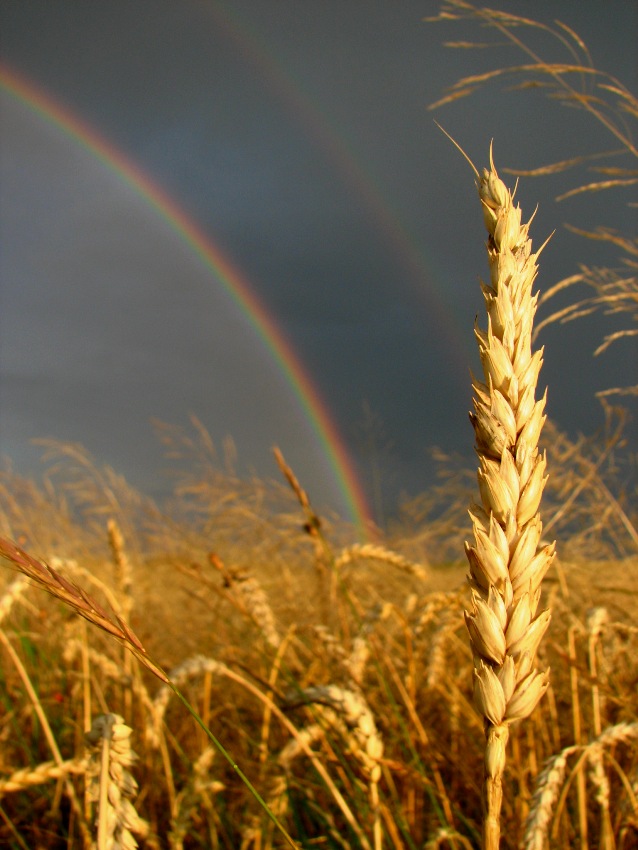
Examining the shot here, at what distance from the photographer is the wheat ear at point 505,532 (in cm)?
58

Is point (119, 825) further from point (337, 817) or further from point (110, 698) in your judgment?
point (110, 698)

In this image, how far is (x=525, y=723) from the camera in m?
2.06

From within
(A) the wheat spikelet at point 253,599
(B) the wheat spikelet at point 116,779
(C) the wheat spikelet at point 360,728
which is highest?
(A) the wheat spikelet at point 253,599

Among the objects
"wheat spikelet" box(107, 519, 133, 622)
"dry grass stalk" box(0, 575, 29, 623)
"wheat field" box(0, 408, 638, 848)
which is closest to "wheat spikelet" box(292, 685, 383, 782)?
"wheat field" box(0, 408, 638, 848)

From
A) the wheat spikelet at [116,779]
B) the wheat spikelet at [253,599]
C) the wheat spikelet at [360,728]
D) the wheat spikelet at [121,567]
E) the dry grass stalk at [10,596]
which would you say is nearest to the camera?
the wheat spikelet at [116,779]

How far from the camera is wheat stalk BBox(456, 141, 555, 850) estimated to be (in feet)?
1.89

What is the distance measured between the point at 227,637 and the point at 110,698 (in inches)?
28.3

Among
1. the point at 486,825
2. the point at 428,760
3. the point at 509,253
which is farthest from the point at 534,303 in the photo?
the point at 428,760

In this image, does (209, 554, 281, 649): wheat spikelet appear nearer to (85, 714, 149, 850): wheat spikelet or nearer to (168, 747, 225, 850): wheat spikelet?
(168, 747, 225, 850): wheat spikelet

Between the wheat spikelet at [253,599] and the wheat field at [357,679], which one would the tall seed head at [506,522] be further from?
the wheat spikelet at [253,599]

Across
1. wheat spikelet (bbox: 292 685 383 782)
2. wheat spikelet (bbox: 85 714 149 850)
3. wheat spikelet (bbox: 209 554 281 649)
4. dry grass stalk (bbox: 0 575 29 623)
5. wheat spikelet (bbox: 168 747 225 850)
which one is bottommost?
wheat spikelet (bbox: 168 747 225 850)

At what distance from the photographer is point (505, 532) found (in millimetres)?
585

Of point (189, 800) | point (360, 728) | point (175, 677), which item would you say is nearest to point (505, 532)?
point (360, 728)

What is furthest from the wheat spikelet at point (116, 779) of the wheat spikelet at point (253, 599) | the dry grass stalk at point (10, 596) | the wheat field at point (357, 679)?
the wheat spikelet at point (253, 599)
